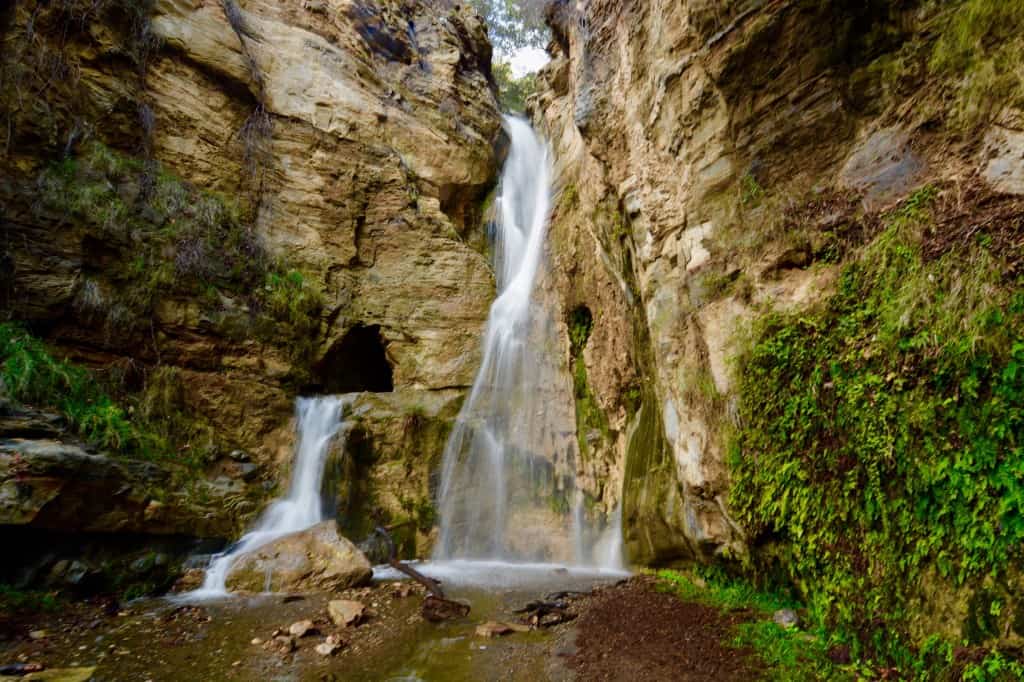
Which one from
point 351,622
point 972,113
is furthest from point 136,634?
point 972,113

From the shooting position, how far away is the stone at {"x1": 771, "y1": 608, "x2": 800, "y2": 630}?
4.38 meters

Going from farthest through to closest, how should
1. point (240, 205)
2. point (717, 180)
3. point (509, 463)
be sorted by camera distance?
point (240, 205), point (509, 463), point (717, 180)

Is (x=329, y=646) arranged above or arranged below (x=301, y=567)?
below

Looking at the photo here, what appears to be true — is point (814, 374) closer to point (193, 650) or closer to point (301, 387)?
point (193, 650)

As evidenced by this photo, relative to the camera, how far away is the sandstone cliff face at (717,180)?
15.1 ft

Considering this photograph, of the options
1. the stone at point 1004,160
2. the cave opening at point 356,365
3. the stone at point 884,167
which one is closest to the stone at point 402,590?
the cave opening at point 356,365

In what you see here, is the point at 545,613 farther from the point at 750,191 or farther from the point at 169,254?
the point at 169,254

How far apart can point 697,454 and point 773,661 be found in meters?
2.36

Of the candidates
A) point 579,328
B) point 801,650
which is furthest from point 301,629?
point 579,328

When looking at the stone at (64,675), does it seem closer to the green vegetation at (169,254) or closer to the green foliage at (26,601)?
the green foliage at (26,601)

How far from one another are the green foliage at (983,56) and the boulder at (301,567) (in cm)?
830

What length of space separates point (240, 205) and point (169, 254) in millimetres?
2649

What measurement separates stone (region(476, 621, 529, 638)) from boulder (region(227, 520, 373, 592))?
260 centimetres

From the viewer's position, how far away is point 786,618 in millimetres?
4477
